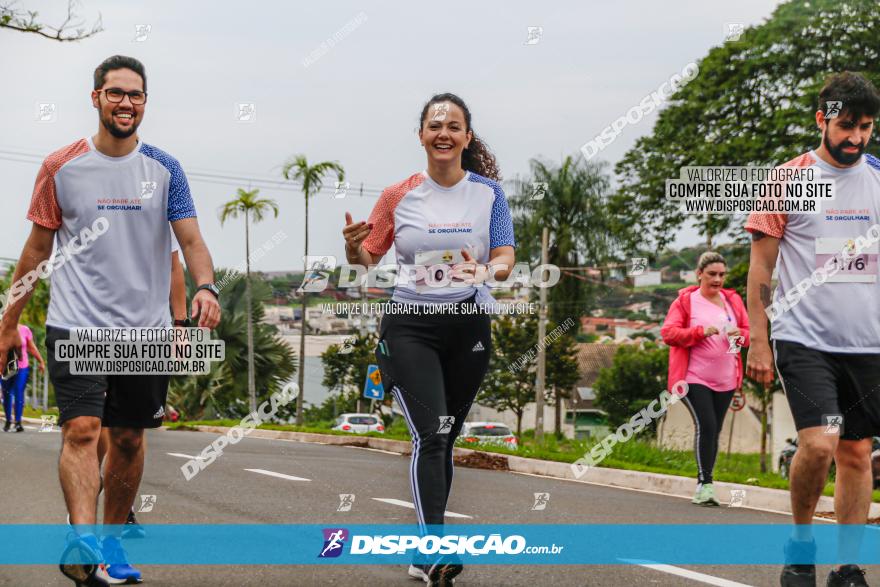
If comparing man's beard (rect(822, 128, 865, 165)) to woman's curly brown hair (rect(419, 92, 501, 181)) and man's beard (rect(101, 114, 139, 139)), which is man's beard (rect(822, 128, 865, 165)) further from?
man's beard (rect(101, 114, 139, 139))

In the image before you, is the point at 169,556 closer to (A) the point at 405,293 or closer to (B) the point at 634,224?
(A) the point at 405,293

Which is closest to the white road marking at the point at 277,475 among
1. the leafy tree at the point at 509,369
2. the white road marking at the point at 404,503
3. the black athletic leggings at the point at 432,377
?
the white road marking at the point at 404,503

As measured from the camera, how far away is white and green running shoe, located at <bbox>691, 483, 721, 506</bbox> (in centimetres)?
908

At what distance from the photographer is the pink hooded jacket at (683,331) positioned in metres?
9.16

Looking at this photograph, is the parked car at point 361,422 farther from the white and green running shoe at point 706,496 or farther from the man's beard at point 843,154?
the man's beard at point 843,154

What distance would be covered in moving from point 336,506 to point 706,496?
2885 millimetres

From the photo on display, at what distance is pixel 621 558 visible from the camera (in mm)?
5938

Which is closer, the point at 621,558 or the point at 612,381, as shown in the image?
the point at 621,558

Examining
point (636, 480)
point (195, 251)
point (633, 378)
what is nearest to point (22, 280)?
point (195, 251)

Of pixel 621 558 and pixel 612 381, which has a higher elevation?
pixel 621 558

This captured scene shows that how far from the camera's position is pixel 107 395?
16.2 feet

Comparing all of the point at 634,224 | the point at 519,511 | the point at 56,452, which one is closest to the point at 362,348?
the point at 634,224

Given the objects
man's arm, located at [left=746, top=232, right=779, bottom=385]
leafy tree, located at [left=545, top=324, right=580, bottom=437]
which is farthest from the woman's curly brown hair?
leafy tree, located at [left=545, top=324, right=580, bottom=437]

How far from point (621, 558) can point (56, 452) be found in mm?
8711
